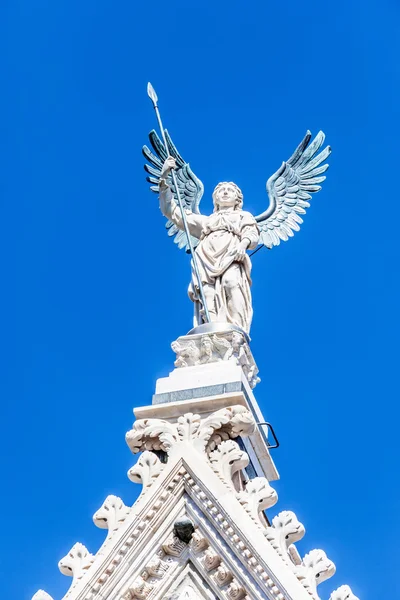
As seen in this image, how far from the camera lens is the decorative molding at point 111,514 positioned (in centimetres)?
1365

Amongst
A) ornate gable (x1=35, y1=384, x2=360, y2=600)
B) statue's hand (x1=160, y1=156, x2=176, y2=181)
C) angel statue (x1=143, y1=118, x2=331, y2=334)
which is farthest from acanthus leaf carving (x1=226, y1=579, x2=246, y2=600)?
statue's hand (x1=160, y1=156, x2=176, y2=181)

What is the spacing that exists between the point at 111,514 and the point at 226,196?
16.2 ft

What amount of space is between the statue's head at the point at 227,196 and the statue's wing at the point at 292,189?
0.41 m

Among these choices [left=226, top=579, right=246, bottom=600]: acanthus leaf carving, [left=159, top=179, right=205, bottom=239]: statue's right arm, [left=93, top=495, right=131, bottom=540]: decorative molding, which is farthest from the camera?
[left=159, top=179, right=205, bottom=239]: statue's right arm

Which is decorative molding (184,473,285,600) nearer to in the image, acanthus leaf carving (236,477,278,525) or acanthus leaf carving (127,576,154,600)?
acanthus leaf carving (236,477,278,525)

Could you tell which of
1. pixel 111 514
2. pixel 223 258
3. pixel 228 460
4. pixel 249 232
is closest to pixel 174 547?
pixel 111 514

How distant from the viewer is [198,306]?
1641 cm

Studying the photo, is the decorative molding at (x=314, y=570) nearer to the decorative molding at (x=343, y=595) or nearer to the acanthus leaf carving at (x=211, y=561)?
the decorative molding at (x=343, y=595)

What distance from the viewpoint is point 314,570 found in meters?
13.0

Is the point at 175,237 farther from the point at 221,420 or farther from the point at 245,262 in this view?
the point at 221,420

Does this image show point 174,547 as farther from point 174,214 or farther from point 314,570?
point 174,214

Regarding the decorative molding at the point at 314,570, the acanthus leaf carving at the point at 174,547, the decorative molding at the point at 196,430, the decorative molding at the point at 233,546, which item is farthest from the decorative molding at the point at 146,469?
the decorative molding at the point at 314,570

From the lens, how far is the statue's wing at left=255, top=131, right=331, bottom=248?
17.6 metres

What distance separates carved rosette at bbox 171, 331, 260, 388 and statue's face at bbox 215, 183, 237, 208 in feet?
7.42
